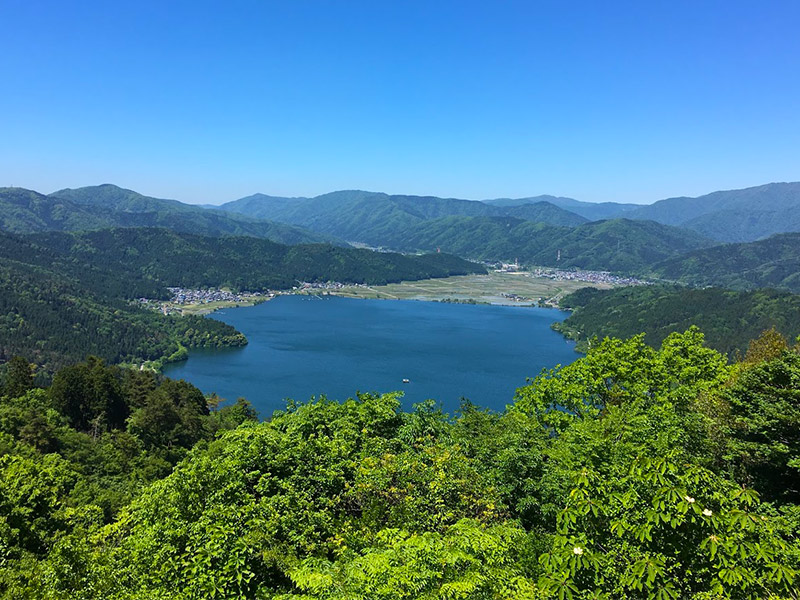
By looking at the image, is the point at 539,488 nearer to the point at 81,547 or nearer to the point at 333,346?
the point at 81,547

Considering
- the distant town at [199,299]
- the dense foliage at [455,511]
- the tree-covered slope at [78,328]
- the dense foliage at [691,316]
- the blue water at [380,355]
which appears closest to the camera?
the dense foliage at [455,511]

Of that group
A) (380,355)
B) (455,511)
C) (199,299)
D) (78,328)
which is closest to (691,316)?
(380,355)

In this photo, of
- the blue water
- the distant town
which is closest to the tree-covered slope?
the blue water

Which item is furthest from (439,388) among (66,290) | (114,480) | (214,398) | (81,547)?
(66,290)

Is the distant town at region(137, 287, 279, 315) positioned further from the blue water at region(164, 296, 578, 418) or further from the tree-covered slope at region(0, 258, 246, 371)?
the tree-covered slope at region(0, 258, 246, 371)

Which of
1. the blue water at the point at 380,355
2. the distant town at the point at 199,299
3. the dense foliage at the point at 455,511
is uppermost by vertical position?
the dense foliage at the point at 455,511

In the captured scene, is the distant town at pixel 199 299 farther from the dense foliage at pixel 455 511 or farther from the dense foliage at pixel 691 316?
the dense foliage at pixel 455 511

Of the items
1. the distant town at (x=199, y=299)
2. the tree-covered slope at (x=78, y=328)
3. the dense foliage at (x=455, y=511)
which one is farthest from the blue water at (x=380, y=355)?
the dense foliage at (x=455, y=511)
